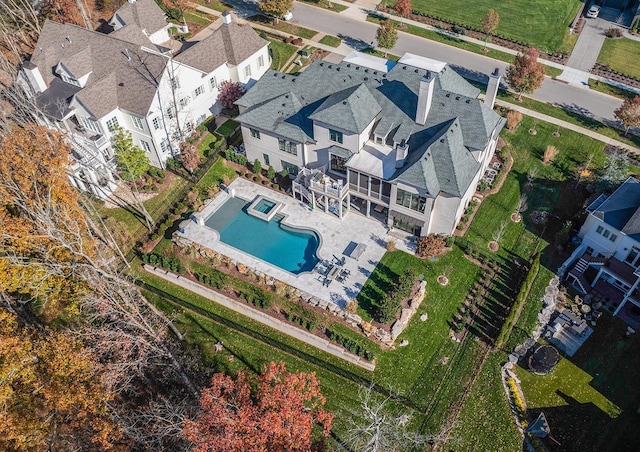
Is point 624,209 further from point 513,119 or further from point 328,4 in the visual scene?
point 328,4

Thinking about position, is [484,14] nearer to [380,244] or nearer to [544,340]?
[380,244]

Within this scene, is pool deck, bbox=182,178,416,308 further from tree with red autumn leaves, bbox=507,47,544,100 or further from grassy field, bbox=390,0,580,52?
grassy field, bbox=390,0,580,52

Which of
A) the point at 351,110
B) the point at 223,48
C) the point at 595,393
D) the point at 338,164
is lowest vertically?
the point at 595,393

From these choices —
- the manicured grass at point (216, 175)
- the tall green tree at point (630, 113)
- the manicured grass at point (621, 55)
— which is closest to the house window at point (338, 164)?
the manicured grass at point (216, 175)

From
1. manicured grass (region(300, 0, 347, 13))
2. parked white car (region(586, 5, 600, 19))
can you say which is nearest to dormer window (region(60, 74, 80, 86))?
manicured grass (region(300, 0, 347, 13))

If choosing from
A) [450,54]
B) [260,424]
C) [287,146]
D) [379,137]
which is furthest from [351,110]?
[450,54]
